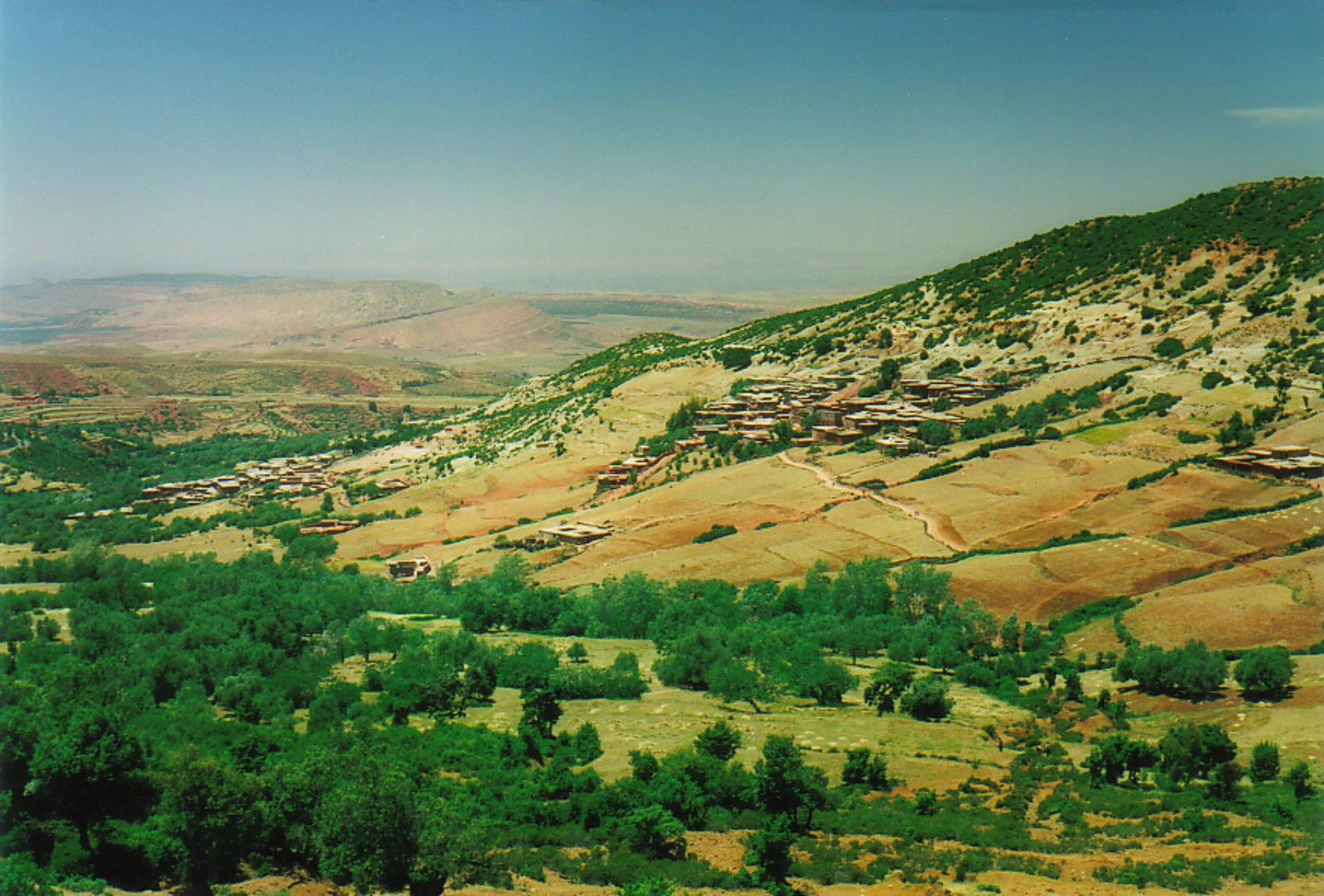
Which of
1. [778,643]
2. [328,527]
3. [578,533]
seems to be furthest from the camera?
[328,527]

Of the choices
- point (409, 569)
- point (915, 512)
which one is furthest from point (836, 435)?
point (409, 569)

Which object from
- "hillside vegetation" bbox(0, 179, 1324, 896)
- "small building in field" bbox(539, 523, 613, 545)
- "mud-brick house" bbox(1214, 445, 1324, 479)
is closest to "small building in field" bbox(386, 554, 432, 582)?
"hillside vegetation" bbox(0, 179, 1324, 896)

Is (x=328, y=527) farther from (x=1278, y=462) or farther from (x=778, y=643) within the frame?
(x=1278, y=462)

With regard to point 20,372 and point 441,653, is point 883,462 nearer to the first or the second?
point 441,653

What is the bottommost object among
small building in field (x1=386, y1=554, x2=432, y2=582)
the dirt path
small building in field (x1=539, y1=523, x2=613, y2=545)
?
small building in field (x1=386, y1=554, x2=432, y2=582)

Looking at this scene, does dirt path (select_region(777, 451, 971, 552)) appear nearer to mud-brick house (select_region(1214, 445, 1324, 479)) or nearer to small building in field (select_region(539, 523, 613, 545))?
mud-brick house (select_region(1214, 445, 1324, 479))

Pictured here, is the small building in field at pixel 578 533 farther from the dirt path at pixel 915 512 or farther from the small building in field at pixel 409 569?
the dirt path at pixel 915 512

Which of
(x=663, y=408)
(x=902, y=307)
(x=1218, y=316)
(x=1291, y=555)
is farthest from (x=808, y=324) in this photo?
(x=1291, y=555)

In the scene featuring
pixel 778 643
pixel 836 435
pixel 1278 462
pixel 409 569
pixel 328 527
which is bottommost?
pixel 328 527
